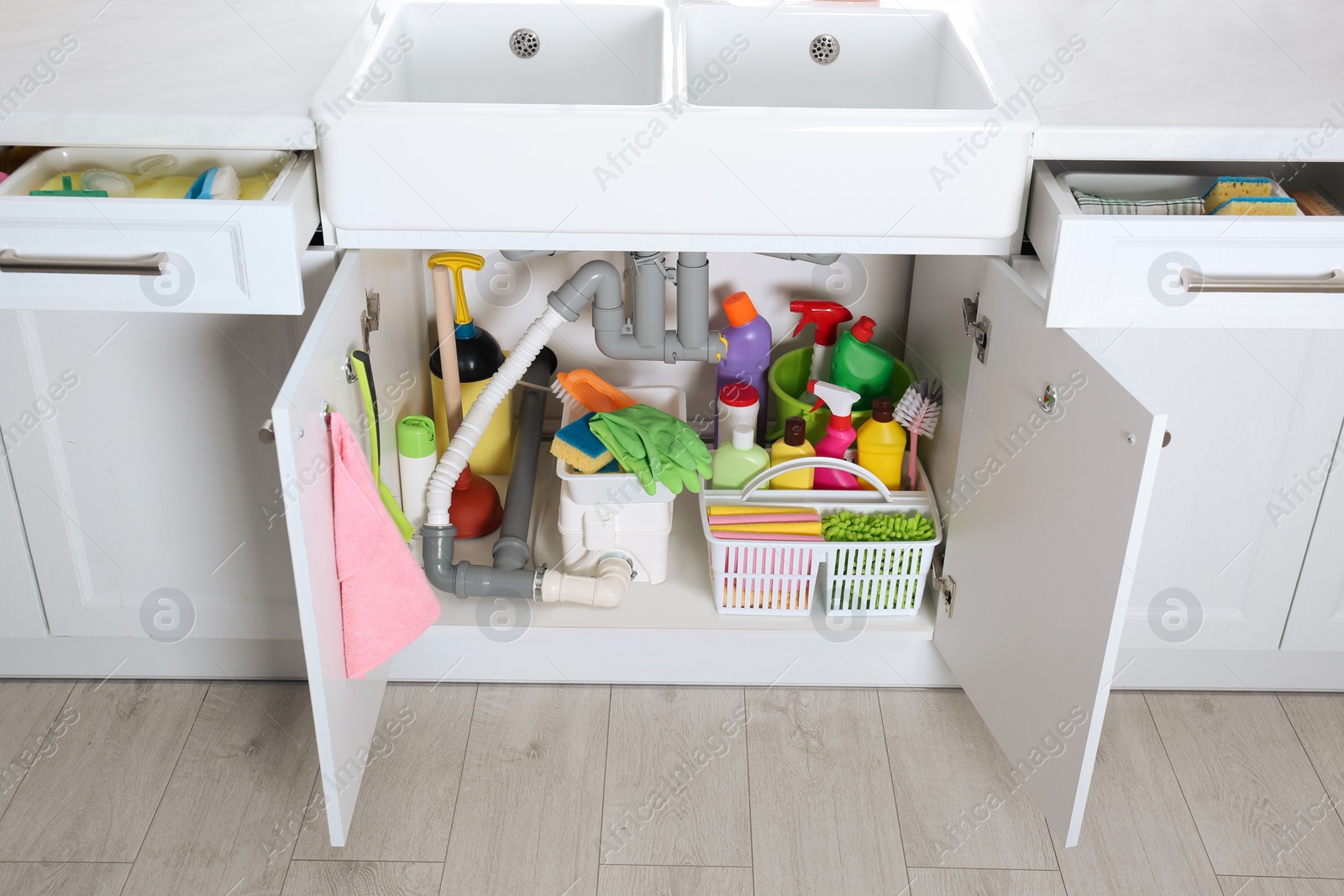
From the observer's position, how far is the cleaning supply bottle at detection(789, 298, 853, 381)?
72.1 inches

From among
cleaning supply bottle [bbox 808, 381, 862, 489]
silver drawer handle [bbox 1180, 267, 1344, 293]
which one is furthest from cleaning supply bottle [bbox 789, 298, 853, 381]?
silver drawer handle [bbox 1180, 267, 1344, 293]

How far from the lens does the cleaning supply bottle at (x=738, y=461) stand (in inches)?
66.2

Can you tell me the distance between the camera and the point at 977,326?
1.38 m

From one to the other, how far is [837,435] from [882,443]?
0.07 meters

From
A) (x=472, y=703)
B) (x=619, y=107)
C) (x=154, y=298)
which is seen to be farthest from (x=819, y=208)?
(x=472, y=703)

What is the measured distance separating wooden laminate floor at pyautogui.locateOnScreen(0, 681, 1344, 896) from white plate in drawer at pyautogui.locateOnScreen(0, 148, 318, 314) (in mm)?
667

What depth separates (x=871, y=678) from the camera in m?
1.67

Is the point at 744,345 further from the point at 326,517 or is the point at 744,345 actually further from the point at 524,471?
the point at 326,517

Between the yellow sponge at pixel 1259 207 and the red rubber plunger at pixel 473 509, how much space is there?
1.05 m

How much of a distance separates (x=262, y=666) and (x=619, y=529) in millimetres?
545

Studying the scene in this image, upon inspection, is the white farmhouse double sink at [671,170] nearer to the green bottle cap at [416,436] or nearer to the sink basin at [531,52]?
the sink basin at [531,52]

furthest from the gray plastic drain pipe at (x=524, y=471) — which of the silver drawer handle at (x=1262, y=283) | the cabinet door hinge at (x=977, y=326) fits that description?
the silver drawer handle at (x=1262, y=283)

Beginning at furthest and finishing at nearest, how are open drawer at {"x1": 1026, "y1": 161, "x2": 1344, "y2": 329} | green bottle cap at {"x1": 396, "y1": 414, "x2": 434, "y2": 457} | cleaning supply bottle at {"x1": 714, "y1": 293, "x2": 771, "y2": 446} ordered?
cleaning supply bottle at {"x1": 714, "y1": 293, "x2": 771, "y2": 446}
green bottle cap at {"x1": 396, "y1": 414, "x2": 434, "y2": 457}
open drawer at {"x1": 1026, "y1": 161, "x2": 1344, "y2": 329}

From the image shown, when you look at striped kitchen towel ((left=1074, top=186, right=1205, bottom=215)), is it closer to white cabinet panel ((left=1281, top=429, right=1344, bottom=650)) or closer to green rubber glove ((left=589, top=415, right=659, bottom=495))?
white cabinet panel ((left=1281, top=429, right=1344, bottom=650))
